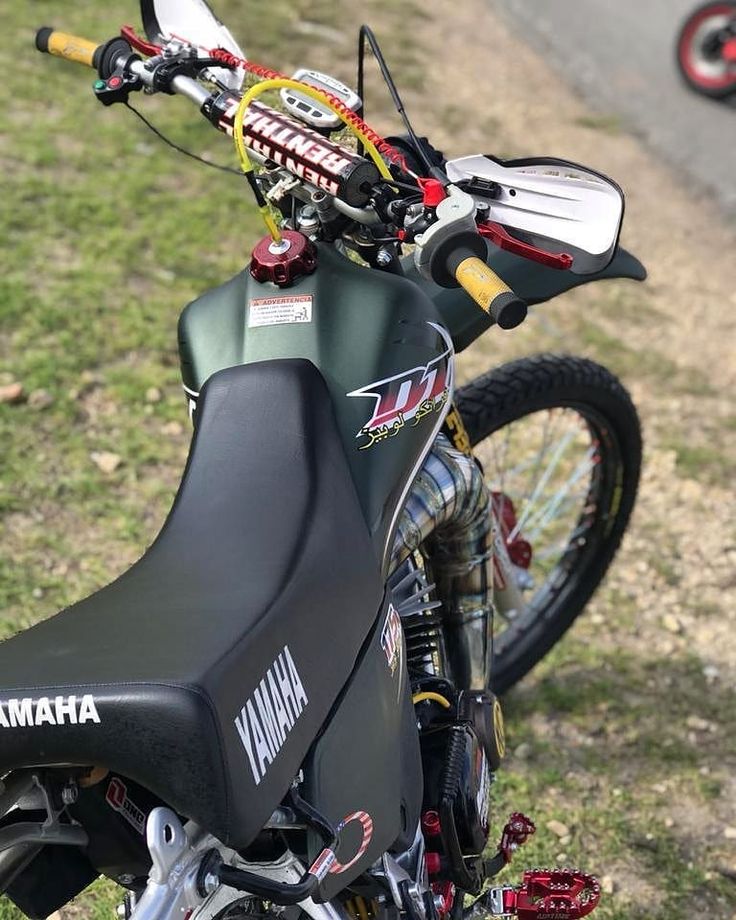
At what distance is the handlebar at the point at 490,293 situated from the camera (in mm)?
1707

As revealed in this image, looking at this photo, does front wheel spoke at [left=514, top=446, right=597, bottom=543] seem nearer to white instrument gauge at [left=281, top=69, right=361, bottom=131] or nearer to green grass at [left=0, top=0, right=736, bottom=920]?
green grass at [left=0, top=0, right=736, bottom=920]

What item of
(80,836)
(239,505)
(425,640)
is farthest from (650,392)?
(80,836)

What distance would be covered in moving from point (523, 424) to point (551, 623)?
0.58 m

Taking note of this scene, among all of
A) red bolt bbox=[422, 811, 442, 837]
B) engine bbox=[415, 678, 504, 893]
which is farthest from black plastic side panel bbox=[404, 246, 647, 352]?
red bolt bbox=[422, 811, 442, 837]

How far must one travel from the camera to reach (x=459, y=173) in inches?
82.8

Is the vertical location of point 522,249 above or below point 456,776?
above

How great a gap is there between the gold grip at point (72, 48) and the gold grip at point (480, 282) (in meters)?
1.00

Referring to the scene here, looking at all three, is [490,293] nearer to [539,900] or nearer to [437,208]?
[437,208]

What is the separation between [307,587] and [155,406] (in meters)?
2.57

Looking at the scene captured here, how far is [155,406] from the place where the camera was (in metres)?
4.11

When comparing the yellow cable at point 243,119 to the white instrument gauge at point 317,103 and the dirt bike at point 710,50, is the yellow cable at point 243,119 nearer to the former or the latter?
the white instrument gauge at point 317,103

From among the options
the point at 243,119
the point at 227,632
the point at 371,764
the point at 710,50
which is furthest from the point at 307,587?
the point at 710,50

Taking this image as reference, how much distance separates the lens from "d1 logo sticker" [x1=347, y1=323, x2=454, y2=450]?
1.92 metres

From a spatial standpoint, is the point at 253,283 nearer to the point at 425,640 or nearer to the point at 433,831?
the point at 425,640
